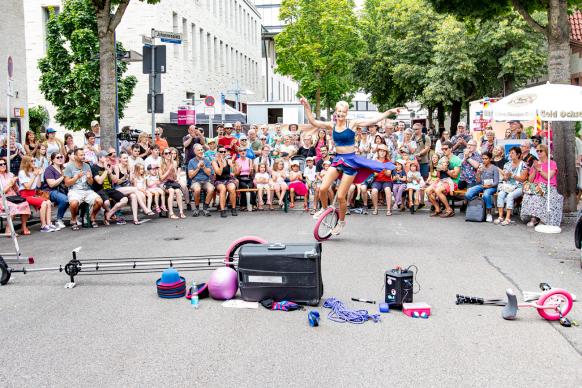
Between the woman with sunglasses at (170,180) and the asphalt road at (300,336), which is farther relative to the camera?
the woman with sunglasses at (170,180)

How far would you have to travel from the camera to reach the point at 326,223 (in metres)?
11.8

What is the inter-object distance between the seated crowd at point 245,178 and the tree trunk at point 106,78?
0.76 meters

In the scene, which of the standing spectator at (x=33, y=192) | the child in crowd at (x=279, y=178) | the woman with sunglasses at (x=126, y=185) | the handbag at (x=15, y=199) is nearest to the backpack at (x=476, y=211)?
the child in crowd at (x=279, y=178)

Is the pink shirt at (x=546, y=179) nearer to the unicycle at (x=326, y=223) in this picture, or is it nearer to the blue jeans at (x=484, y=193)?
the blue jeans at (x=484, y=193)

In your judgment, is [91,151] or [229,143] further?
[229,143]

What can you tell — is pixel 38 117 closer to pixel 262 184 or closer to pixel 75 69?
pixel 75 69

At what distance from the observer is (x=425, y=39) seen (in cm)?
4619

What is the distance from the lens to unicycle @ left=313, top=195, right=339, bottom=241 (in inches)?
453

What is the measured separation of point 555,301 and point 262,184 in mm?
11202

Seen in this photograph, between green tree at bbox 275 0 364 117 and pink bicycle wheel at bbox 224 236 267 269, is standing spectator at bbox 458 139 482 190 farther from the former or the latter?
green tree at bbox 275 0 364 117

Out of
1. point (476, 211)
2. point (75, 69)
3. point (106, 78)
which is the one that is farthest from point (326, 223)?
point (75, 69)

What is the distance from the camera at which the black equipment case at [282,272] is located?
281 inches

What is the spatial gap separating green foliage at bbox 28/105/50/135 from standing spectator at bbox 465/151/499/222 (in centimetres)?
2681

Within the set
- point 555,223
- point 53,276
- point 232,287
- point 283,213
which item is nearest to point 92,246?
point 53,276
